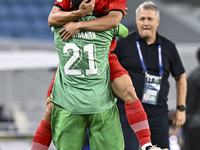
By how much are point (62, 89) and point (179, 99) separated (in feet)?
4.46

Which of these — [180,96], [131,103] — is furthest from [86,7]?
[180,96]

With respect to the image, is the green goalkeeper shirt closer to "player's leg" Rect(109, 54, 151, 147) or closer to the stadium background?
"player's leg" Rect(109, 54, 151, 147)

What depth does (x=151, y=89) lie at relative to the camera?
2.95 metres

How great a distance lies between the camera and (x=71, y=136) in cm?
220

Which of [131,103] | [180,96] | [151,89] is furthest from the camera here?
[180,96]

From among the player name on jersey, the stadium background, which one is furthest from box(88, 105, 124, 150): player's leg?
the stadium background

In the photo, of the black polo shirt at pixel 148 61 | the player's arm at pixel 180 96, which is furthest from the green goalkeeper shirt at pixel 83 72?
the player's arm at pixel 180 96

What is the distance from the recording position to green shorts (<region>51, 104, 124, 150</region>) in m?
2.19

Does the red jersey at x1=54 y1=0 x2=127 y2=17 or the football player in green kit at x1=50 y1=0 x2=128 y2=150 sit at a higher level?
the red jersey at x1=54 y1=0 x2=127 y2=17

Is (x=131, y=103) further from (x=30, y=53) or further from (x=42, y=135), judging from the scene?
(x=30, y=53)

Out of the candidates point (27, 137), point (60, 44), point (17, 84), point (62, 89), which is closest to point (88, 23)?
point (60, 44)

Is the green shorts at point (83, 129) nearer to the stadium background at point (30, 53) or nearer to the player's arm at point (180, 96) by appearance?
the player's arm at point (180, 96)

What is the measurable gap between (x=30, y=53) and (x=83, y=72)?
4.04 metres

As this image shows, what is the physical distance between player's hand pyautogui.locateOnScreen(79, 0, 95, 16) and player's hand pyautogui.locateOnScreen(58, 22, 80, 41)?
0.09 metres
